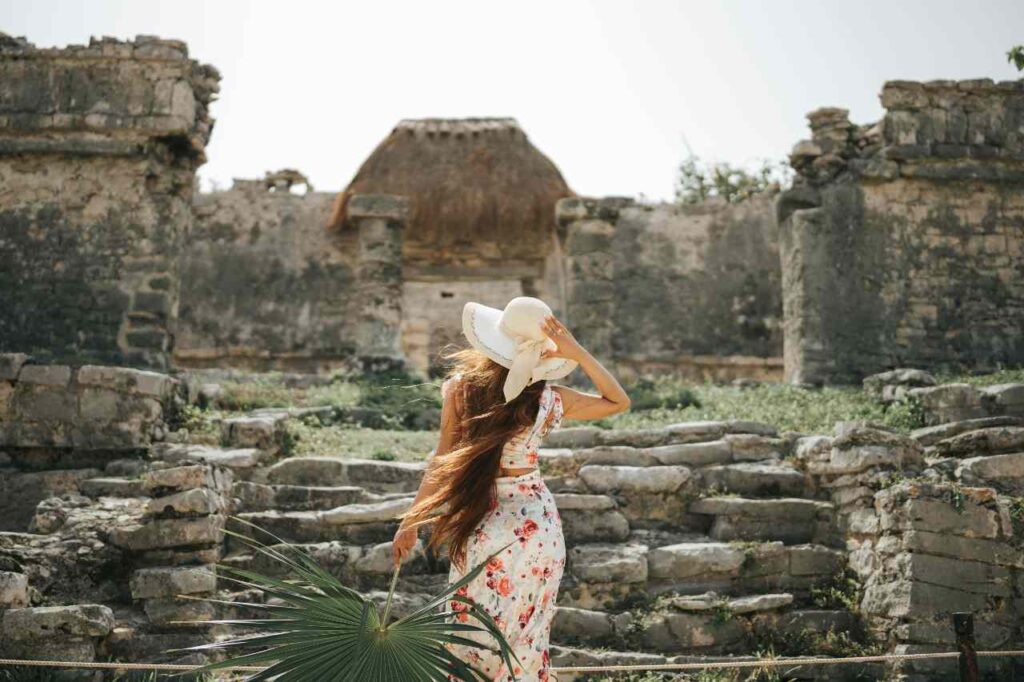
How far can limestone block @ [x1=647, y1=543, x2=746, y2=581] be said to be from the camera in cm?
610

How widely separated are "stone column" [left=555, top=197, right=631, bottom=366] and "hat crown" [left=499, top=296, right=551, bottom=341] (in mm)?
8701

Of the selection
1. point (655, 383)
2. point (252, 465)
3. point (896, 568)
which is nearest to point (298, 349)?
point (655, 383)

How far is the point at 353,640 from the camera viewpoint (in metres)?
3.40

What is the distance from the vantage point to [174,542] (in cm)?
579

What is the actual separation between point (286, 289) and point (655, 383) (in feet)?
22.2

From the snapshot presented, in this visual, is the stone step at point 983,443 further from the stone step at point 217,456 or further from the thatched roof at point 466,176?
the thatched roof at point 466,176

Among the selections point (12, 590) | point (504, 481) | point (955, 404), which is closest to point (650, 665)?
point (504, 481)

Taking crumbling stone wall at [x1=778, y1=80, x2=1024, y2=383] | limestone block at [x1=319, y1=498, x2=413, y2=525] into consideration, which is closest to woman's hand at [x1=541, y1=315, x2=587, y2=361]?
limestone block at [x1=319, y1=498, x2=413, y2=525]

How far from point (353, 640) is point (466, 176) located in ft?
37.1

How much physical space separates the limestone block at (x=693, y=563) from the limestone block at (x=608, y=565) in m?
0.11

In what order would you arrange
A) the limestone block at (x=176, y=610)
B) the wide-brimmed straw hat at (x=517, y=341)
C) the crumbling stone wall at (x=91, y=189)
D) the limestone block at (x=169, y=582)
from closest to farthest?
the wide-brimmed straw hat at (x=517, y=341)
the limestone block at (x=176, y=610)
the limestone block at (x=169, y=582)
the crumbling stone wall at (x=91, y=189)

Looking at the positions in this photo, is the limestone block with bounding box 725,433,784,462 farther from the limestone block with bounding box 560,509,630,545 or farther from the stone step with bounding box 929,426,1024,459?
the limestone block with bounding box 560,509,630,545

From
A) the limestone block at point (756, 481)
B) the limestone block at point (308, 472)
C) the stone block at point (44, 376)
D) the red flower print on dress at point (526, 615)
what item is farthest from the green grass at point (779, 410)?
the red flower print on dress at point (526, 615)

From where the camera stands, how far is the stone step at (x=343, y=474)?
712cm
